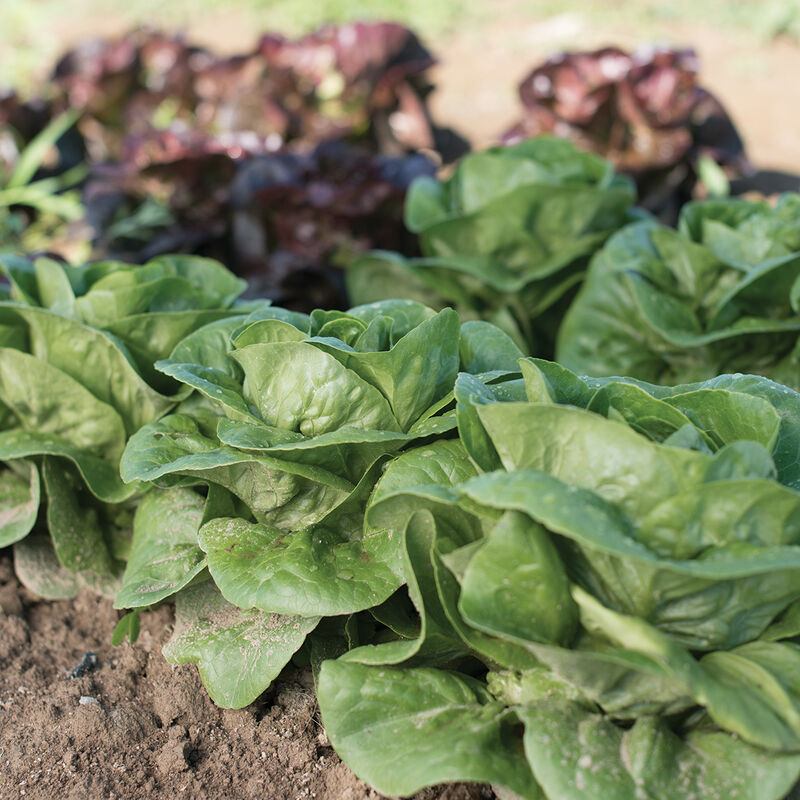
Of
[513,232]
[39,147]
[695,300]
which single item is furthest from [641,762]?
[39,147]

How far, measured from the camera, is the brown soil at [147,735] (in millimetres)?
1897

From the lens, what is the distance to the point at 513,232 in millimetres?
3635

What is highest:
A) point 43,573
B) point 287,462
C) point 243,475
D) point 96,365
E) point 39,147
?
point 287,462

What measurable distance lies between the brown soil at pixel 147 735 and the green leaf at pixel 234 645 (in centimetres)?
11

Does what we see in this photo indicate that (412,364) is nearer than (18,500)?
Yes

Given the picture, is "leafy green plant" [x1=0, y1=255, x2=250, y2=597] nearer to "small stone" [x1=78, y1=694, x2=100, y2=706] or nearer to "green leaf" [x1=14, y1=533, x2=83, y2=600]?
"green leaf" [x1=14, y1=533, x2=83, y2=600]

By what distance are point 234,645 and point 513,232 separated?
7.27 ft

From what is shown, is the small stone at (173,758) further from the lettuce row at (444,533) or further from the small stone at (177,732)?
the lettuce row at (444,533)

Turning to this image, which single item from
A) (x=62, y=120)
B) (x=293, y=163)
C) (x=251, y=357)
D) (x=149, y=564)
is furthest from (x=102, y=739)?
(x=62, y=120)

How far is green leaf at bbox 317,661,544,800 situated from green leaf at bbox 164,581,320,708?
0.19 meters

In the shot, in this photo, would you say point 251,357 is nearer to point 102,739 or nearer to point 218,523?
point 218,523

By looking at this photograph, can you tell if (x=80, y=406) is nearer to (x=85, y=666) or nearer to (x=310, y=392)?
(x=85, y=666)

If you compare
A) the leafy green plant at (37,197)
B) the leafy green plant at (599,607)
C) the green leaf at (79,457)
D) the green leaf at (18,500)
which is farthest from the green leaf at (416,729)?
the leafy green plant at (37,197)

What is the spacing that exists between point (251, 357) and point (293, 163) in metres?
2.64
